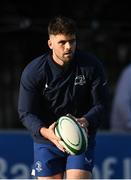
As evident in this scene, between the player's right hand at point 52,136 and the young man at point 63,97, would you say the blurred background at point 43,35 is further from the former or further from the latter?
the player's right hand at point 52,136

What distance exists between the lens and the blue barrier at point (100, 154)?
408 inches

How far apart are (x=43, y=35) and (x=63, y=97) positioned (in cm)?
616

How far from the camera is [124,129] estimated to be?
1102 cm

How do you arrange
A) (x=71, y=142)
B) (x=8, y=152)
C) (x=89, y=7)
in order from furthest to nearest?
(x=89, y=7) < (x=8, y=152) < (x=71, y=142)

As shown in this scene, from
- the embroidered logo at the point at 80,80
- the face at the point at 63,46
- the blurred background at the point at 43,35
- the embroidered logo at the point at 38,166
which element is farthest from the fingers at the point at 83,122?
the blurred background at the point at 43,35

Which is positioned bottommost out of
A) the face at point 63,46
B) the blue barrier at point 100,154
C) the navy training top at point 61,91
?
the blue barrier at point 100,154

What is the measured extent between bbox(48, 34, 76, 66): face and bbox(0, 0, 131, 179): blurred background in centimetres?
550

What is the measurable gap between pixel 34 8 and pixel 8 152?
409 cm

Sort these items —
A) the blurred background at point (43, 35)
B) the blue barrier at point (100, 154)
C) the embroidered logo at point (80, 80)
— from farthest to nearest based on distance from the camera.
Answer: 1. the blurred background at point (43, 35)
2. the blue barrier at point (100, 154)
3. the embroidered logo at point (80, 80)

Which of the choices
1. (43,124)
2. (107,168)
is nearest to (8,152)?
(107,168)

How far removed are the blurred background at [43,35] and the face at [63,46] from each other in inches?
217

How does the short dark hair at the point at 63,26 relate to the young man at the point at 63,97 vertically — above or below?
above

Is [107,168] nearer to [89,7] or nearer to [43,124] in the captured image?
[43,124]

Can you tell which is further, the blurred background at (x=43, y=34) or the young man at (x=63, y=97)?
the blurred background at (x=43, y=34)
